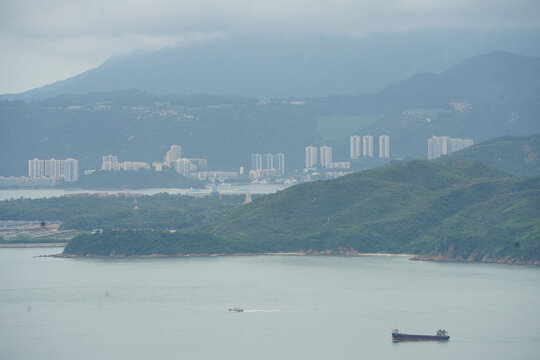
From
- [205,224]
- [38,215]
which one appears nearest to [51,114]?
[38,215]

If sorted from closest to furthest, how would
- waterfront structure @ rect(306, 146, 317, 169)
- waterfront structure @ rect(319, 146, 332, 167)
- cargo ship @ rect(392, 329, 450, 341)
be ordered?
cargo ship @ rect(392, 329, 450, 341), waterfront structure @ rect(319, 146, 332, 167), waterfront structure @ rect(306, 146, 317, 169)

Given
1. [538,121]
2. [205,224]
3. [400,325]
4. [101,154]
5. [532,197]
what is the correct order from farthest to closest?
[101,154] < [538,121] < [205,224] < [532,197] < [400,325]

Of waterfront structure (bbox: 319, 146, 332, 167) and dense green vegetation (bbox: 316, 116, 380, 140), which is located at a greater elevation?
dense green vegetation (bbox: 316, 116, 380, 140)

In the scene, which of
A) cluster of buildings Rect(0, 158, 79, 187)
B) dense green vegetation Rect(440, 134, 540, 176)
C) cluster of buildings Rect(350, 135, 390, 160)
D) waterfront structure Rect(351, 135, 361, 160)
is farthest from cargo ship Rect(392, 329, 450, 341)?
waterfront structure Rect(351, 135, 361, 160)

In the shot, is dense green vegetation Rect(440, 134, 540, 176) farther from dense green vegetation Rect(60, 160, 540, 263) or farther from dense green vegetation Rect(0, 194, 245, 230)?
dense green vegetation Rect(60, 160, 540, 263)

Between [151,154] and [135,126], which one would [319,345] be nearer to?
[151,154]

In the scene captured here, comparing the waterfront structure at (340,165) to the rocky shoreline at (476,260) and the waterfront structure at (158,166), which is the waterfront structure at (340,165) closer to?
the waterfront structure at (158,166)

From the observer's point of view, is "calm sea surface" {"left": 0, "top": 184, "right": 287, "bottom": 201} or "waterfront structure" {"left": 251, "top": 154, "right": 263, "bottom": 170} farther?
"waterfront structure" {"left": 251, "top": 154, "right": 263, "bottom": 170}
